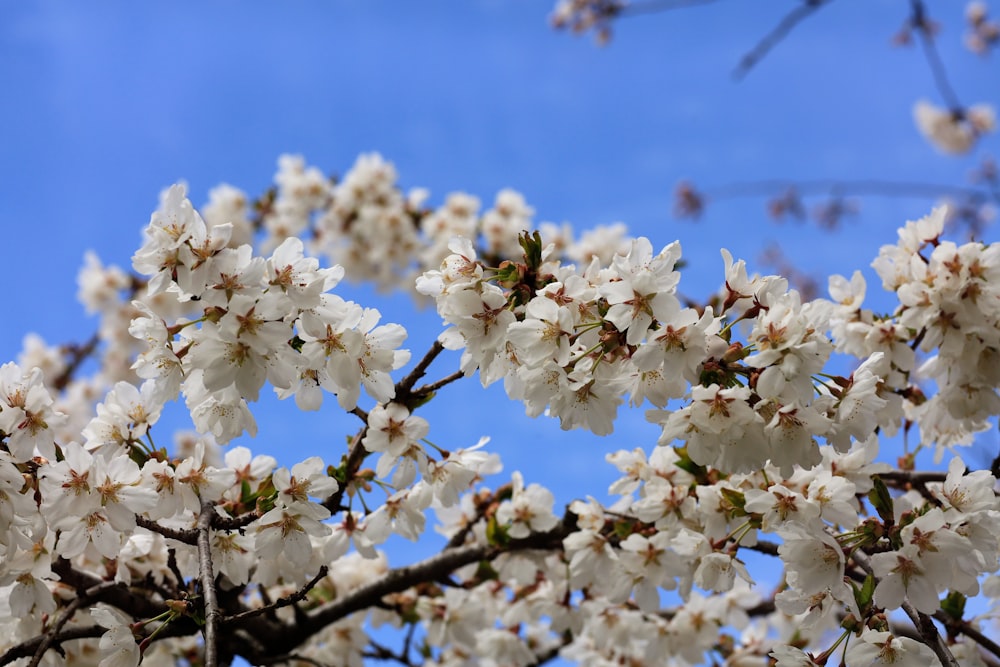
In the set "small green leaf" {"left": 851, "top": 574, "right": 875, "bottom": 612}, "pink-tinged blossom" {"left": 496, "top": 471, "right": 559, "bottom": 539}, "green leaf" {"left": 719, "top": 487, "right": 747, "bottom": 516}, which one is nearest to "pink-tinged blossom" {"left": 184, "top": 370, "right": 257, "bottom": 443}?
"pink-tinged blossom" {"left": 496, "top": 471, "right": 559, "bottom": 539}

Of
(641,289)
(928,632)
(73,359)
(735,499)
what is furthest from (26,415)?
(73,359)

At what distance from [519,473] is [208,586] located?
1.26 m

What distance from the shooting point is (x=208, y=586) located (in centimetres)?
180

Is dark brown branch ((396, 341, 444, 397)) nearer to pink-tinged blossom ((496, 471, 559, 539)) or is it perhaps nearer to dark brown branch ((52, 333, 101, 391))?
pink-tinged blossom ((496, 471, 559, 539))

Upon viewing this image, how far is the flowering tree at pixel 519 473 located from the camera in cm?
172

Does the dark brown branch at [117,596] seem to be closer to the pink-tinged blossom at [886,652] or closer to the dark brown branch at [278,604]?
the dark brown branch at [278,604]

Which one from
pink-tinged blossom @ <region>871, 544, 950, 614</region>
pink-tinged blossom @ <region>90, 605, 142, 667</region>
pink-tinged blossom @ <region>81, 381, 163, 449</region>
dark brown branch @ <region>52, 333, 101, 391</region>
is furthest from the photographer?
dark brown branch @ <region>52, 333, 101, 391</region>

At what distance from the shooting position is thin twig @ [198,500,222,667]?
1.64 meters

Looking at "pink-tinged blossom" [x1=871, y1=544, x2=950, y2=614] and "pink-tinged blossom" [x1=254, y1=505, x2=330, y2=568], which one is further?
"pink-tinged blossom" [x1=254, y1=505, x2=330, y2=568]

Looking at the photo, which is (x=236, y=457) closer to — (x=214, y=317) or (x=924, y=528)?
(x=214, y=317)

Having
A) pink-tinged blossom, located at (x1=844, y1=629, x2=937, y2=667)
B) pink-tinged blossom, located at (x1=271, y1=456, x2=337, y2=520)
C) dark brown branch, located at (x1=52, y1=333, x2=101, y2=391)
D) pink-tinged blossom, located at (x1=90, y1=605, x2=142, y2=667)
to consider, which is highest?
dark brown branch, located at (x1=52, y1=333, x2=101, y2=391)

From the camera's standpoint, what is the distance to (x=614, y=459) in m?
2.52

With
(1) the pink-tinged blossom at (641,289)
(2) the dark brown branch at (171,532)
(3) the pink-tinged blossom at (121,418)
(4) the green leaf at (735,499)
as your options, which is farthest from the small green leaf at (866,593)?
(3) the pink-tinged blossom at (121,418)

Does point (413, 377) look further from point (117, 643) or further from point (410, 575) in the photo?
point (410, 575)
